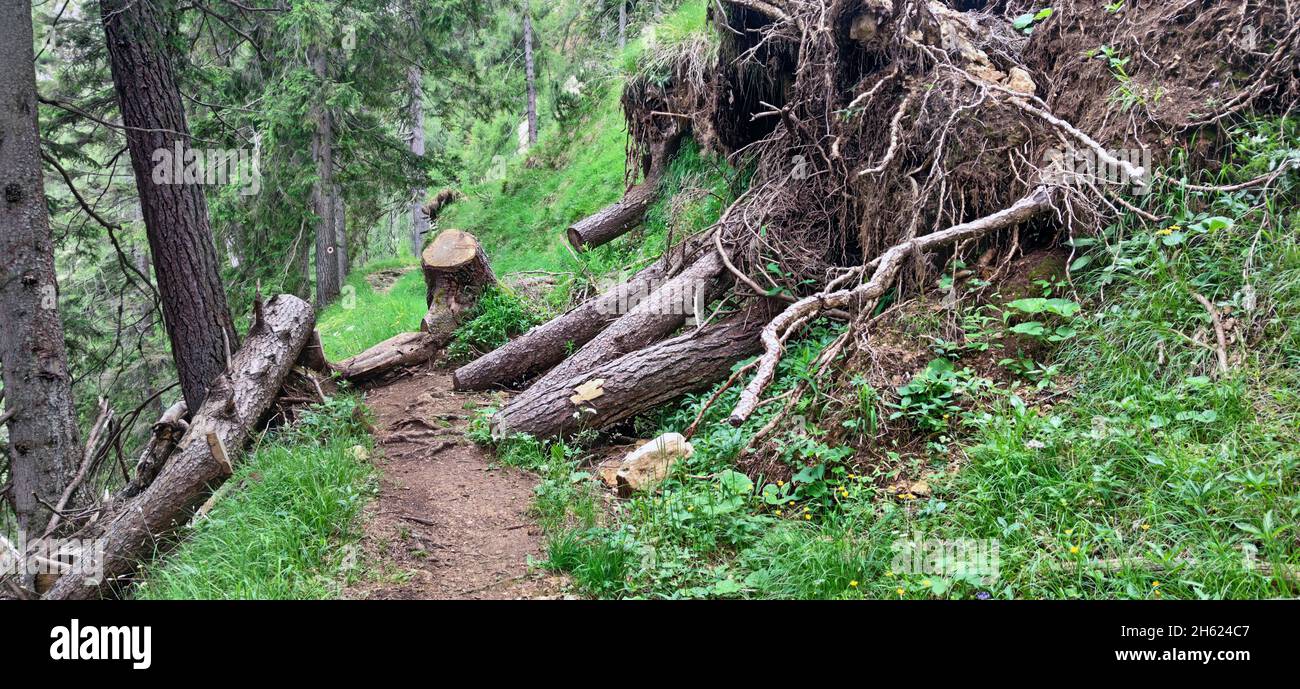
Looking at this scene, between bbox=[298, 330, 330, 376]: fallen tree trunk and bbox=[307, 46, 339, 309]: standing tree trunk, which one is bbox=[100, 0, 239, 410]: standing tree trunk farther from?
bbox=[307, 46, 339, 309]: standing tree trunk

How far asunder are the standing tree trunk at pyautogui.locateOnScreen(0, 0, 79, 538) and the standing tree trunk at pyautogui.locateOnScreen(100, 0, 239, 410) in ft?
2.24

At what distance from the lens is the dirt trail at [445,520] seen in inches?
155

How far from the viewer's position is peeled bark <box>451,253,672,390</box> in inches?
294

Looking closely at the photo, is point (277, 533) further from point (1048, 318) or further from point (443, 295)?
point (1048, 318)

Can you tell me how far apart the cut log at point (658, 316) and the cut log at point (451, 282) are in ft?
7.16

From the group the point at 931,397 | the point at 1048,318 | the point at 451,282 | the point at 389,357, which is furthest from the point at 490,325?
the point at 1048,318

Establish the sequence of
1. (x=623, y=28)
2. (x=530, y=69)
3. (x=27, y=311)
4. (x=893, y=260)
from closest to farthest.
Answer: (x=893, y=260) → (x=27, y=311) → (x=530, y=69) → (x=623, y=28)

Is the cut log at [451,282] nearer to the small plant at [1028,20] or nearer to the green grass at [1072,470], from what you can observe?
the green grass at [1072,470]

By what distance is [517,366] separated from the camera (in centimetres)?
752

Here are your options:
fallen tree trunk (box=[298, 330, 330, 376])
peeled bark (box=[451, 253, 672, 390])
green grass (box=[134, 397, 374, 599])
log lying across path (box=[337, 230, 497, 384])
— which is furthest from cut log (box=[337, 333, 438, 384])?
green grass (box=[134, 397, 374, 599])

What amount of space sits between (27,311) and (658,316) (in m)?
4.91

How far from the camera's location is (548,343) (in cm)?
760
